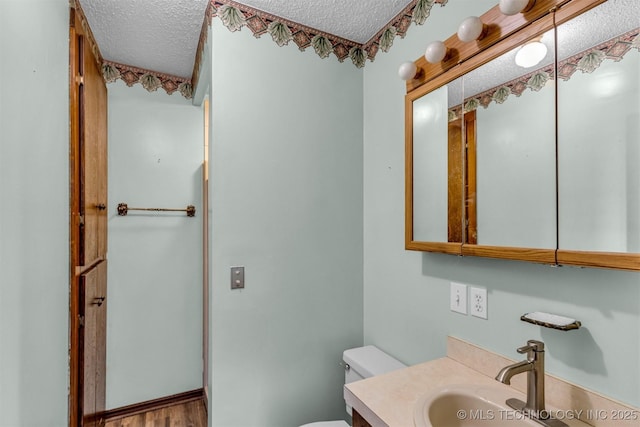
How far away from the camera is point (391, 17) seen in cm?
157

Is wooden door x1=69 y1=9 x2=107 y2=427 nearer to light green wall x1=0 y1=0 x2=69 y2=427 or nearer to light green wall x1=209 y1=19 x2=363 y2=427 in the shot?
light green wall x1=0 y1=0 x2=69 y2=427

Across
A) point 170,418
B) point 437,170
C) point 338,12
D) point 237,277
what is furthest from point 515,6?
point 170,418

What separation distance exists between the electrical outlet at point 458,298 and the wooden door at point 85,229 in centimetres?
147

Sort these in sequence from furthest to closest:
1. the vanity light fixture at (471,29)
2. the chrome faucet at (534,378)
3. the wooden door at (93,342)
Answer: the wooden door at (93,342) → the vanity light fixture at (471,29) → the chrome faucet at (534,378)

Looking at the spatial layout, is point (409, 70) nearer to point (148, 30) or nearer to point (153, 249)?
point (148, 30)

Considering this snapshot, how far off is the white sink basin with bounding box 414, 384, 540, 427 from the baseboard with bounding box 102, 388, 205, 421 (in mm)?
1927

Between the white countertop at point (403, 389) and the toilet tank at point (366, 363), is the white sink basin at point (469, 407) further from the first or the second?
the toilet tank at point (366, 363)

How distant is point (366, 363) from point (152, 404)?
1.64 meters

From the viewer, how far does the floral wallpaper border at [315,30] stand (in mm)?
1442

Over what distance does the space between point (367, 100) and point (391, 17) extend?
1.33ft

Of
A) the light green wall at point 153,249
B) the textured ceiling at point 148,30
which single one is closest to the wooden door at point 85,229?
the textured ceiling at point 148,30

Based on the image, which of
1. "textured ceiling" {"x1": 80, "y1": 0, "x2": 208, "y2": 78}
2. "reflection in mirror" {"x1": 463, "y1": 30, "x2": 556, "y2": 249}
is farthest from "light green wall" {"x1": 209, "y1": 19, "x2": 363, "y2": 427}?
"reflection in mirror" {"x1": 463, "y1": 30, "x2": 556, "y2": 249}

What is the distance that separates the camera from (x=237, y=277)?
4.86ft

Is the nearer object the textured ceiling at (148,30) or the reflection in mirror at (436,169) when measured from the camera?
the reflection in mirror at (436,169)
